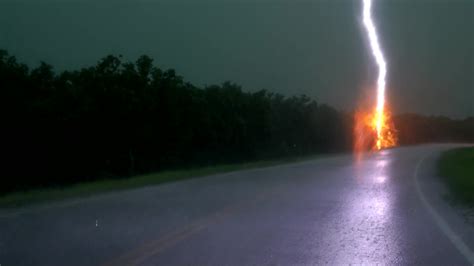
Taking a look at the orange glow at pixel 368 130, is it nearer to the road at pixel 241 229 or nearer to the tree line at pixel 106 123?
the tree line at pixel 106 123

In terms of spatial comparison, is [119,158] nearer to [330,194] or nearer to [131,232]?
[330,194]

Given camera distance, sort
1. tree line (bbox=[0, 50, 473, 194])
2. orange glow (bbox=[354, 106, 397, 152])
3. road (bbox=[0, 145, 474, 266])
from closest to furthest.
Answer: road (bbox=[0, 145, 474, 266]) → tree line (bbox=[0, 50, 473, 194]) → orange glow (bbox=[354, 106, 397, 152])

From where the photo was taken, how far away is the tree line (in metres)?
32.7

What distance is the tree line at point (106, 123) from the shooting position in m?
32.7

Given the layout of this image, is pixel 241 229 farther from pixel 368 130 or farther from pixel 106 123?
pixel 368 130

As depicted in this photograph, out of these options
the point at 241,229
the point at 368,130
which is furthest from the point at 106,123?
the point at 368,130

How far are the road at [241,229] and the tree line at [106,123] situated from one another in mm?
13421

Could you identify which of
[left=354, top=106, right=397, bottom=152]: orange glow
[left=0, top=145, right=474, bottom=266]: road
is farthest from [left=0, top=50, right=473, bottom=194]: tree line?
[left=354, top=106, right=397, bottom=152]: orange glow

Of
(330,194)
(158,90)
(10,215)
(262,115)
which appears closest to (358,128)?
(262,115)

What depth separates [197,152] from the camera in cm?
4791

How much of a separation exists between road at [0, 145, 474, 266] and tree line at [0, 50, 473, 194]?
1342 centimetres

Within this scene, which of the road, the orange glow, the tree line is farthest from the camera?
the orange glow

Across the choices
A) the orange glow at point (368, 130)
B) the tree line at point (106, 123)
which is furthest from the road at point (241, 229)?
the orange glow at point (368, 130)

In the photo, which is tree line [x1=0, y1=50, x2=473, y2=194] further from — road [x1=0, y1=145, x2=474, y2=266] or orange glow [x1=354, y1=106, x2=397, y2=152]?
orange glow [x1=354, y1=106, x2=397, y2=152]
